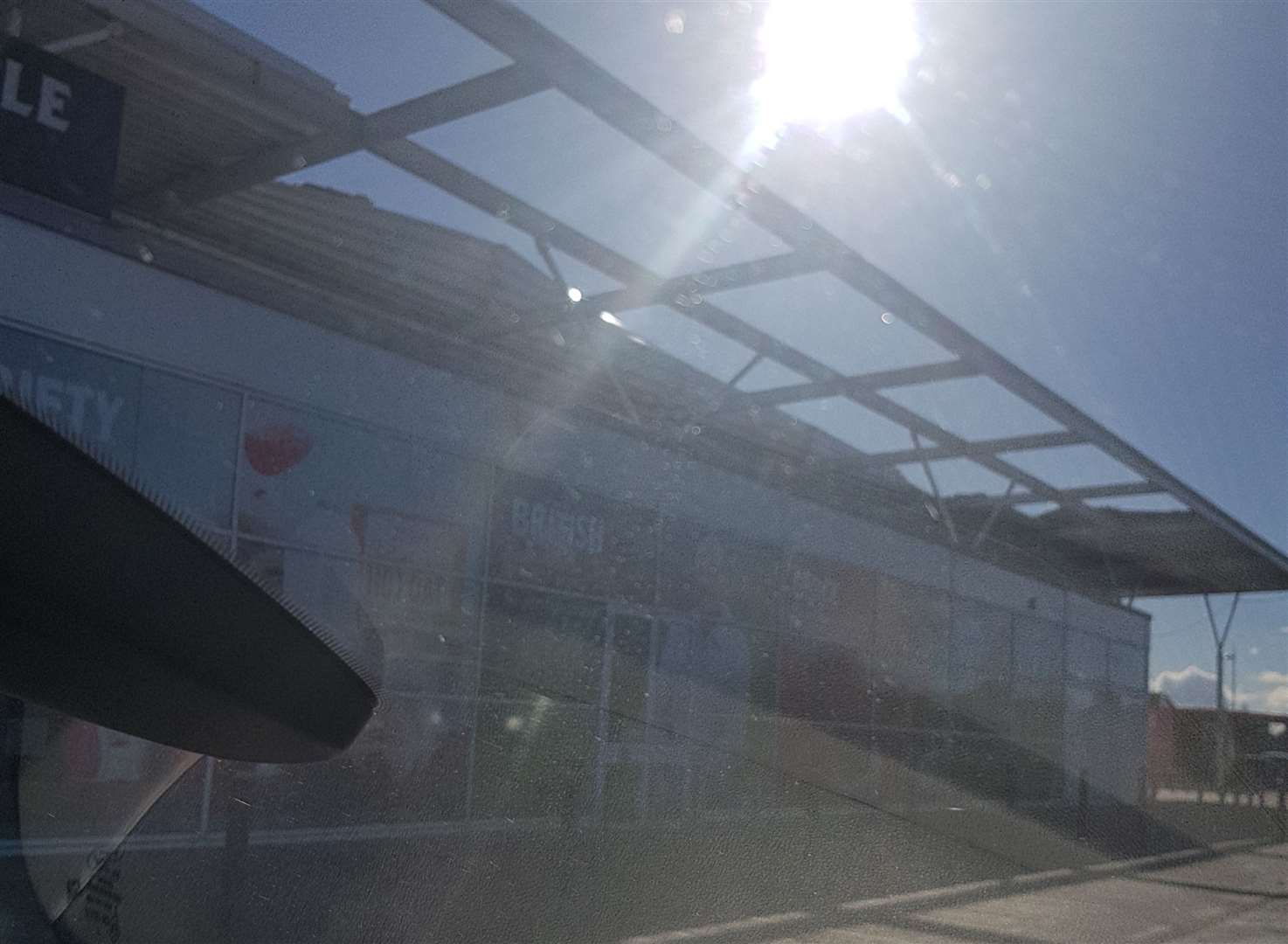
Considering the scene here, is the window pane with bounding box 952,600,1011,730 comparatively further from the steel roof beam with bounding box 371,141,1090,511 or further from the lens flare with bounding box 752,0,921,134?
the lens flare with bounding box 752,0,921,134

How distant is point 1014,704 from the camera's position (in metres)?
24.1

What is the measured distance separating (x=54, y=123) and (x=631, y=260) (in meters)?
4.44

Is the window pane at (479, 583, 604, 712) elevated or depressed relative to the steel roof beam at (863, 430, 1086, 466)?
depressed

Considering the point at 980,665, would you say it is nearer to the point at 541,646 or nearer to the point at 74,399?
the point at 541,646

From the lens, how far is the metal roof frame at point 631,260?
8250 mm

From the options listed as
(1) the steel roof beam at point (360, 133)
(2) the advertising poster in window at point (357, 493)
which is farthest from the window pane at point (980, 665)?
(1) the steel roof beam at point (360, 133)

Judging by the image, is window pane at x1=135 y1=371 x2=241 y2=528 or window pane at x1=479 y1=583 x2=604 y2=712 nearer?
window pane at x1=135 y1=371 x2=241 y2=528

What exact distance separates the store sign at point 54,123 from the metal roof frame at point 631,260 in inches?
45.7

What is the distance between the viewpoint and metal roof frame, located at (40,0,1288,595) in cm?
825

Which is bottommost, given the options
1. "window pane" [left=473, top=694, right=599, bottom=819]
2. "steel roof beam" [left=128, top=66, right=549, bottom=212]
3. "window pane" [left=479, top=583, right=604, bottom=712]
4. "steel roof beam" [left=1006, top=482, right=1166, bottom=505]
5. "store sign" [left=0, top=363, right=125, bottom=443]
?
"window pane" [left=473, top=694, right=599, bottom=819]

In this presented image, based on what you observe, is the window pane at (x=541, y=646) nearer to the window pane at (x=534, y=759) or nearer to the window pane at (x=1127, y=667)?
the window pane at (x=534, y=759)

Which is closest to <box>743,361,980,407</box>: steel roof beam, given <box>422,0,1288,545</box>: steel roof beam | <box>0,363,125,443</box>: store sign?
<box>422,0,1288,545</box>: steel roof beam

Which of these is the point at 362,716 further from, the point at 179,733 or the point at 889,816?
the point at 889,816

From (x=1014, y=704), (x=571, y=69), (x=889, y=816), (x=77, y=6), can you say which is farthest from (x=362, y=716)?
(x=1014, y=704)
